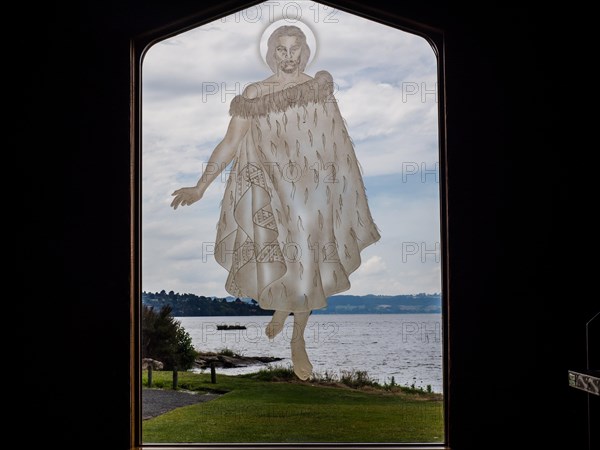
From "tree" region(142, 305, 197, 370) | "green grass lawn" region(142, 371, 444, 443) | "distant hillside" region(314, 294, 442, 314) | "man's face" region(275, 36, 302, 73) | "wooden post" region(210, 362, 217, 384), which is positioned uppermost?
"man's face" region(275, 36, 302, 73)

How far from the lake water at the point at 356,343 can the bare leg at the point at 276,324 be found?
21 mm

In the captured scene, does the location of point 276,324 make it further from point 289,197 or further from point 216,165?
point 216,165

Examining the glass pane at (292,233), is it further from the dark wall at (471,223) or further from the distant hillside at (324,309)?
the dark wall at (471,223)

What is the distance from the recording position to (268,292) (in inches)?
135

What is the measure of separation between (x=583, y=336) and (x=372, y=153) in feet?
3.71

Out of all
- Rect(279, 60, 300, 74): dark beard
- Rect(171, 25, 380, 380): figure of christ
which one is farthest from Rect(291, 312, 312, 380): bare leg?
Rect(279, 60, 300, 74): dark beard

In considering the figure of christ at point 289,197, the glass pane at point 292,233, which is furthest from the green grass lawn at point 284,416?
the figure of christ at point 289,197

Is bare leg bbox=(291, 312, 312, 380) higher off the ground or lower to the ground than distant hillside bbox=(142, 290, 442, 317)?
lower

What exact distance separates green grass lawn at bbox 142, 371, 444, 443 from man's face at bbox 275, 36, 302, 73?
4.33 ft

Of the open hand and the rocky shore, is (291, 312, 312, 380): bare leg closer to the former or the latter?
the rocky shore

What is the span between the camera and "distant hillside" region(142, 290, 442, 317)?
341 cm
